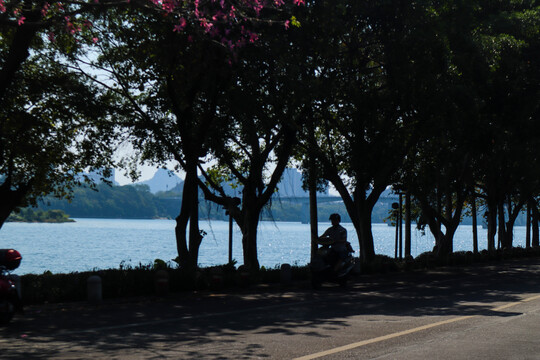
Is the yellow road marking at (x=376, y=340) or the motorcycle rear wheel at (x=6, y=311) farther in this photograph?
the motorcycle rear wheel at (x=6, y=311)

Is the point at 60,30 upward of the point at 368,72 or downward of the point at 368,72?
downward

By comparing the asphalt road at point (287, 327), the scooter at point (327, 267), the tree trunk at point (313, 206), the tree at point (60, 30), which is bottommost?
the asphalt road at point (287, 327)

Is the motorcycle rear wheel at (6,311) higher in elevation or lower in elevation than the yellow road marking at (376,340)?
higher

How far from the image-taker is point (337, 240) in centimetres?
1700

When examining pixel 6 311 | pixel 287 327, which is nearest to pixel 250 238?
pixel 287 327

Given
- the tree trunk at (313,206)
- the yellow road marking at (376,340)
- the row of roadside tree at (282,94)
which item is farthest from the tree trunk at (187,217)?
the yellow road marking at (376,340)

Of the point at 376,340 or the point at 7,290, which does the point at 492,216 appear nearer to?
the point at 376,340

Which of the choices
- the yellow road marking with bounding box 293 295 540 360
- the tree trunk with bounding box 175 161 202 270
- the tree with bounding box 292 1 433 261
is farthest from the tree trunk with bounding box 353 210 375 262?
the yellow road marking with bounding box 293 295 540 360

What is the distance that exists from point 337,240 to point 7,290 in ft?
27.8

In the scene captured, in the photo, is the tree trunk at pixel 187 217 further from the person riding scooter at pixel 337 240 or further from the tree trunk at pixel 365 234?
the tree trunk at pixel 365 234

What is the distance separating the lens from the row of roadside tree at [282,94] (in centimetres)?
1823

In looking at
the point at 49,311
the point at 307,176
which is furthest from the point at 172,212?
the point at 49,311

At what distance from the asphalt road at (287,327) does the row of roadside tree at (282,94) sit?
5607 mm

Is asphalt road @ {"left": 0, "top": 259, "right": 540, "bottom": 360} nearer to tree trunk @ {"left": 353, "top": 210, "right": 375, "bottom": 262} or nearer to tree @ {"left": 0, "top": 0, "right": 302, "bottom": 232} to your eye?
tree @ {"left": 0, "top": 0, "right": 302, "bottom": 232}
